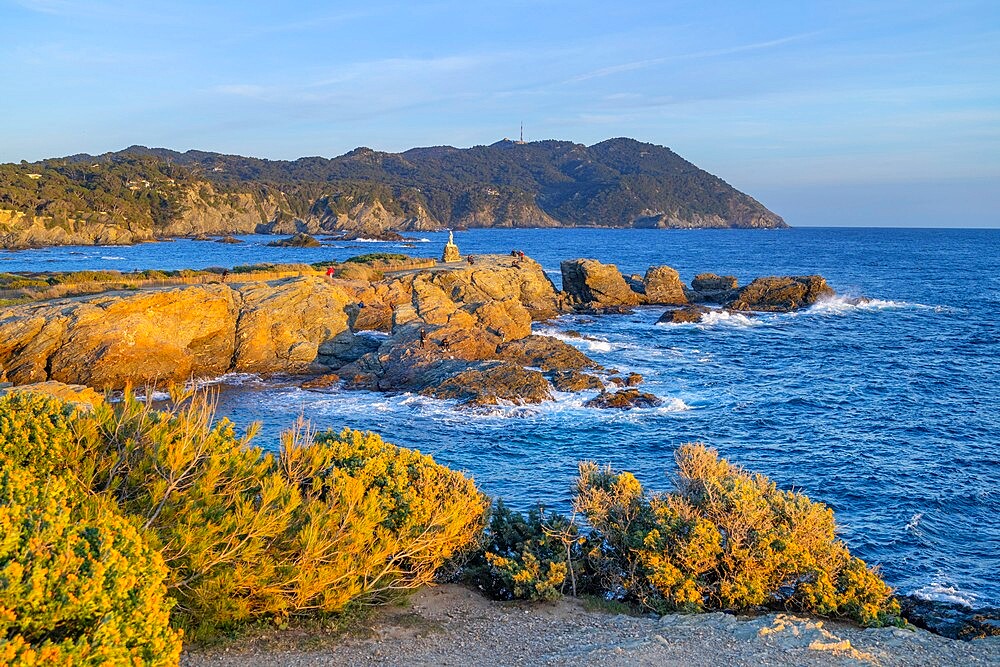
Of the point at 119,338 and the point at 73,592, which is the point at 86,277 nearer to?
the point at 119,338

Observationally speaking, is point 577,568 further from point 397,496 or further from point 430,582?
point 397,496

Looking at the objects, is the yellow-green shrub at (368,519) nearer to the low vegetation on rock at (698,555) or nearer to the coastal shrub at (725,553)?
the low vegetation on rock at (698,555)

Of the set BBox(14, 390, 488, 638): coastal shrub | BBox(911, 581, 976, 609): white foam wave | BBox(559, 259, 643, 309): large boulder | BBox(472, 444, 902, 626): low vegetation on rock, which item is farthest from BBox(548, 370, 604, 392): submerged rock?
BBox(559, 259, 643, 309): large boulder

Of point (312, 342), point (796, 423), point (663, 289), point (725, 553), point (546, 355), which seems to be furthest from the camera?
point (663, 289)

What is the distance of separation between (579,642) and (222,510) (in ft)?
16.9

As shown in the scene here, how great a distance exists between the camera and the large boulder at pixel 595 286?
54750mm

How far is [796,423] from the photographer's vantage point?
25969 mm

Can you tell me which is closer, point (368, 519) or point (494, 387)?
point (368, 519)

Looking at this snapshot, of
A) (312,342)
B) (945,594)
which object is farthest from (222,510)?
(312,342)

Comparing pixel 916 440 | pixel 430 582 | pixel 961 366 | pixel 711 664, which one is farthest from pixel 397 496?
pixel 961 366

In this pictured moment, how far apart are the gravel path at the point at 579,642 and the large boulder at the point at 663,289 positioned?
150 feet

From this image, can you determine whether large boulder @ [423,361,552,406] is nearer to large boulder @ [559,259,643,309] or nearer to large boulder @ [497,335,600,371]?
large boulder @ [497,335,600,371]

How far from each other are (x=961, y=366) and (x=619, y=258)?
7033 cm

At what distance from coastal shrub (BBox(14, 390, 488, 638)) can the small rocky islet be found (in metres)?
13.8
